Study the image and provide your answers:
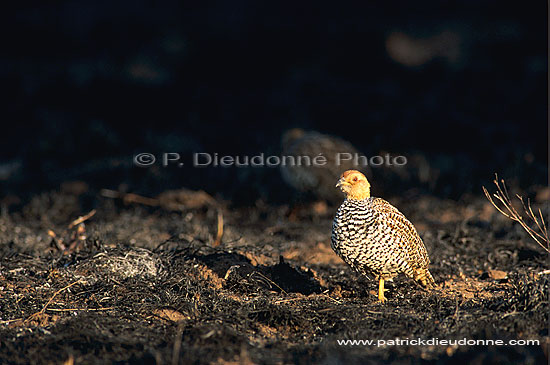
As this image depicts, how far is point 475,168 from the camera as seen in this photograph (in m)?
9.87

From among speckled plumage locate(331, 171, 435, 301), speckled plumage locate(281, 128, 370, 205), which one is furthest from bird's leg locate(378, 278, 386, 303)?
speckled plumage locate(281, 128, 370, 205)

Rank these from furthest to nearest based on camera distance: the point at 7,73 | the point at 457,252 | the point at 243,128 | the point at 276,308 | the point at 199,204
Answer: the point at 7,73 < the point at 243,128 < the point at 199,204 < the point at 457,252 < the point at 276,308

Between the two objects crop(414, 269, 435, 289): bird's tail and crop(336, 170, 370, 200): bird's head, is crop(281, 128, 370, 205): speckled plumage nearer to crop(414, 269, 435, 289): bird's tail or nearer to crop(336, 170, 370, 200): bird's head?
crop(414, 269, 435, 289): bird's tail

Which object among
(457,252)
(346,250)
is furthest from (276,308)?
(457,252)

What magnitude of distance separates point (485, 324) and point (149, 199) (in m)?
5.19

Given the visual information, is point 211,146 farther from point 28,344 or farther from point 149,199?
point 28,344

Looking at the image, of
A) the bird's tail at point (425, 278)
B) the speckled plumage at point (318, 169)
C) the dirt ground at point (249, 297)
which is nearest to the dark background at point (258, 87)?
the speckled plumage at point (318, 169)

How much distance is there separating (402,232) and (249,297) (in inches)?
52.2

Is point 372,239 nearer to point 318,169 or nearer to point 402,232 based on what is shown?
point 402,232

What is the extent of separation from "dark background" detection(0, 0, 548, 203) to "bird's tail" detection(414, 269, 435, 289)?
338cm

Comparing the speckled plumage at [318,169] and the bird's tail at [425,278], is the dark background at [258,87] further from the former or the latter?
the bird's tail at [425,278]

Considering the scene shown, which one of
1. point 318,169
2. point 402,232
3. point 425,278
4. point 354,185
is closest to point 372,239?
point 402,232

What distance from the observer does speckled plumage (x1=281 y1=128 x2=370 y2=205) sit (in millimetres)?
8695

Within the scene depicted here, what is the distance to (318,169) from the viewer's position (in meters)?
8.72
